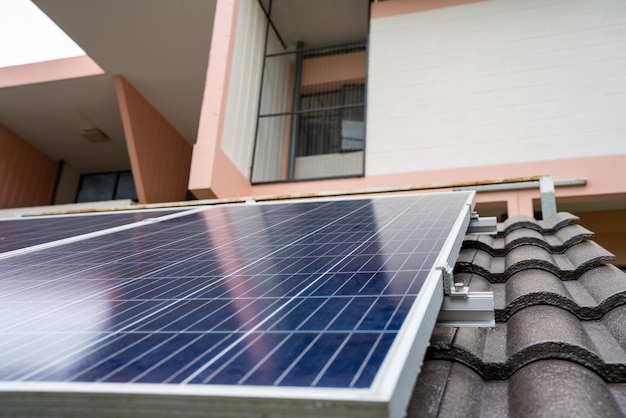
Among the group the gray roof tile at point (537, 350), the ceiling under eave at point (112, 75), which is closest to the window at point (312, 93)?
the ceiling under eave at point (112, 75)

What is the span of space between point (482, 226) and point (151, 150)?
9380 millimetres

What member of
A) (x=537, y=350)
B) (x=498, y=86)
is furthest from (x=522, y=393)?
(x=498, y=86)

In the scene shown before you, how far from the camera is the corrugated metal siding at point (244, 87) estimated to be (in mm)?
8281

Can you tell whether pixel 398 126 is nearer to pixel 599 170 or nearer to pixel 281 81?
pixel 599 170

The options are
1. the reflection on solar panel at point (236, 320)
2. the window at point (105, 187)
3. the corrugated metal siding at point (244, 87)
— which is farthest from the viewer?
the window at point (105, 187)

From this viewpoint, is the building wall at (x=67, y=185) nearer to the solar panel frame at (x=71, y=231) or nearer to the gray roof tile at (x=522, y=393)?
the solar panel frame at (x=71, y=231)

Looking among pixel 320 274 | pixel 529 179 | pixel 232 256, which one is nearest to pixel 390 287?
pixel 320 274

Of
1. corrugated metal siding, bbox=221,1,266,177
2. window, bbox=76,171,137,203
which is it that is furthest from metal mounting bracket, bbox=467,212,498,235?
window, bbox=76,171,137,203

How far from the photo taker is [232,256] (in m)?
2.37

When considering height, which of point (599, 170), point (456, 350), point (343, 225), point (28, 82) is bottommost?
point (456, 350)

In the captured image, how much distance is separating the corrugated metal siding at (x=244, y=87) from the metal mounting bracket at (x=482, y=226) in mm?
4759

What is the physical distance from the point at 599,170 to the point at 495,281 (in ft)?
16.0

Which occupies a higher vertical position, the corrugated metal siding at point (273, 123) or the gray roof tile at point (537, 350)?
the corrugated metal siding at point (273, 123)

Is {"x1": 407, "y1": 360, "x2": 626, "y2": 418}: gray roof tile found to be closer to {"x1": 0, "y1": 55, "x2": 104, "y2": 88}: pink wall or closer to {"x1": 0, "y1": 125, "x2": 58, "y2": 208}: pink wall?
{"x1": 0, "y1": 55, "x2": 104, "y2": 88}: pink wall
